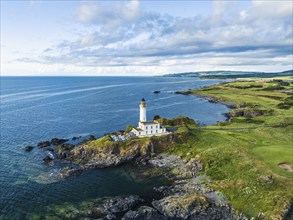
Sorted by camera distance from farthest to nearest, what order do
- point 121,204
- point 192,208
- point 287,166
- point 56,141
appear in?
point 56,141
point 287,166
point 121,204
point 192,208

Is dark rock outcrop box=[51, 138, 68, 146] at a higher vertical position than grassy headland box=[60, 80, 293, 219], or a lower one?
lower

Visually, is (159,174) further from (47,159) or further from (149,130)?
(47,159)

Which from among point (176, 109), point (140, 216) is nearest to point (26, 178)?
point (140, 216)

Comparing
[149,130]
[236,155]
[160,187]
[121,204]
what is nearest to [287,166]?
[236,155]

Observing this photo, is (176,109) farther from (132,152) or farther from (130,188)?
(130,188)

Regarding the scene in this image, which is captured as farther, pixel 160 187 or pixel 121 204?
pixel 160 187

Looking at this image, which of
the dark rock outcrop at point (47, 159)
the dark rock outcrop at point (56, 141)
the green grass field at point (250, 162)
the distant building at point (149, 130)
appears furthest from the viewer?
the dark rock outcrop at point (56, 141)

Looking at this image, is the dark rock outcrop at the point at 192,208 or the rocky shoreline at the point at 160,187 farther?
the rocky shoreline at the point at 160,187

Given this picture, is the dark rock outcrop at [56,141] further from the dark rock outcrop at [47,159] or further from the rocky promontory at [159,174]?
the dark rock outcrop at [47,159]

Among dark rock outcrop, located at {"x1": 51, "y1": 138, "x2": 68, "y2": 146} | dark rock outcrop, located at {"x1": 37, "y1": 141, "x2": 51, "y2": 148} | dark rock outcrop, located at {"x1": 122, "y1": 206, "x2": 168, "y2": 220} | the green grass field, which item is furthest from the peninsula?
dark rock outcrop, located at {"x1": 37, "y1": 141, "x2": 51, "y2": 148}

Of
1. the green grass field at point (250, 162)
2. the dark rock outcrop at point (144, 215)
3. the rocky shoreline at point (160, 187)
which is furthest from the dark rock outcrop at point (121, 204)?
the green grass field at point (250, 162)

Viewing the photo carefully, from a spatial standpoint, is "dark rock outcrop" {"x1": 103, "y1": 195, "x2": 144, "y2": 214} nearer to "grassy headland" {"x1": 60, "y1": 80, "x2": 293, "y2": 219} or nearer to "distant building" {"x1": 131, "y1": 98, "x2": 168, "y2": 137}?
"grassy headland" {"x1": 60, "y1": 80, "x2": 293, "y2": 219}
